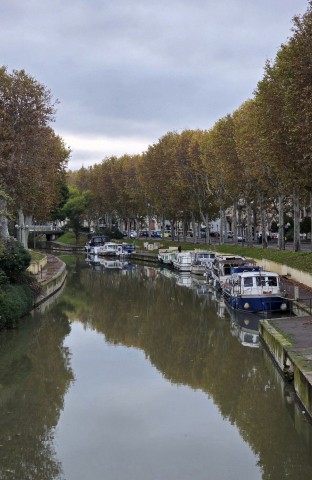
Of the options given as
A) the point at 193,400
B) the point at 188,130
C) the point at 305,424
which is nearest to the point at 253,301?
the point at 193,400

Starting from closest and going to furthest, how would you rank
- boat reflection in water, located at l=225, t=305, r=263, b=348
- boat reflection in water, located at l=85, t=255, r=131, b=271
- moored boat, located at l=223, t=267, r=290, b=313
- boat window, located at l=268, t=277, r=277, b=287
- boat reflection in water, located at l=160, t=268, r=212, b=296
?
boat reflection in water, located at l=225, t=305, r=263, b=348
moored boat, located at l=223, t=267, r=290, b=313
boat window, located at l=268, t=277, r=277, b=287
boat reflection in water, located at l=160, t=268, r=212, b=296
boat reflection in water, located at l=85, t=255, r=131, b=271

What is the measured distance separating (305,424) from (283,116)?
24.1m

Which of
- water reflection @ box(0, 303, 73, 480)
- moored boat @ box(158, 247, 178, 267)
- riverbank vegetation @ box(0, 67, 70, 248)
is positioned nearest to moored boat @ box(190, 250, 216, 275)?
moored boat @ box(158, 247, 178, 267)

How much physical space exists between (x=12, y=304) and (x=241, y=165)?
35752 mm

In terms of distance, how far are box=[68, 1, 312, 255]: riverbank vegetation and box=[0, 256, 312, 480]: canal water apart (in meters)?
11.5

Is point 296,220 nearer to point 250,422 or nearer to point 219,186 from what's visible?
point 219,186

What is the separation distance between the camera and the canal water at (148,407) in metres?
13.0

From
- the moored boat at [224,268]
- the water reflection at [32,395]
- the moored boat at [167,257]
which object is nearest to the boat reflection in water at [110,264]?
the moored boat at [167,257]

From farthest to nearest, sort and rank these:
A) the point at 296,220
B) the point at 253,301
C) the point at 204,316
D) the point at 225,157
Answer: the point at 225,157 → the point at 296,220 → the point at 204,316 → the point at 253,301

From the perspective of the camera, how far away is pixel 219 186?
223 ft

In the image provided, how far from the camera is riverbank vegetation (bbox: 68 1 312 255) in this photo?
32438mm

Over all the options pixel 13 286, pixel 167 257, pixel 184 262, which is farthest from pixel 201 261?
pixel 13 286

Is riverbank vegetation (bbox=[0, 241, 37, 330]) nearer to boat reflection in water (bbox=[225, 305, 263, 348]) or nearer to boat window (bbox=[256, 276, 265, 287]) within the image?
boat reflection in water (bbox=[225, 305, 263, 348])

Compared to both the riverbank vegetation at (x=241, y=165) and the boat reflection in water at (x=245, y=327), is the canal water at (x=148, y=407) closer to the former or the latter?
the boat reflection in water at (x=245, y=327)
